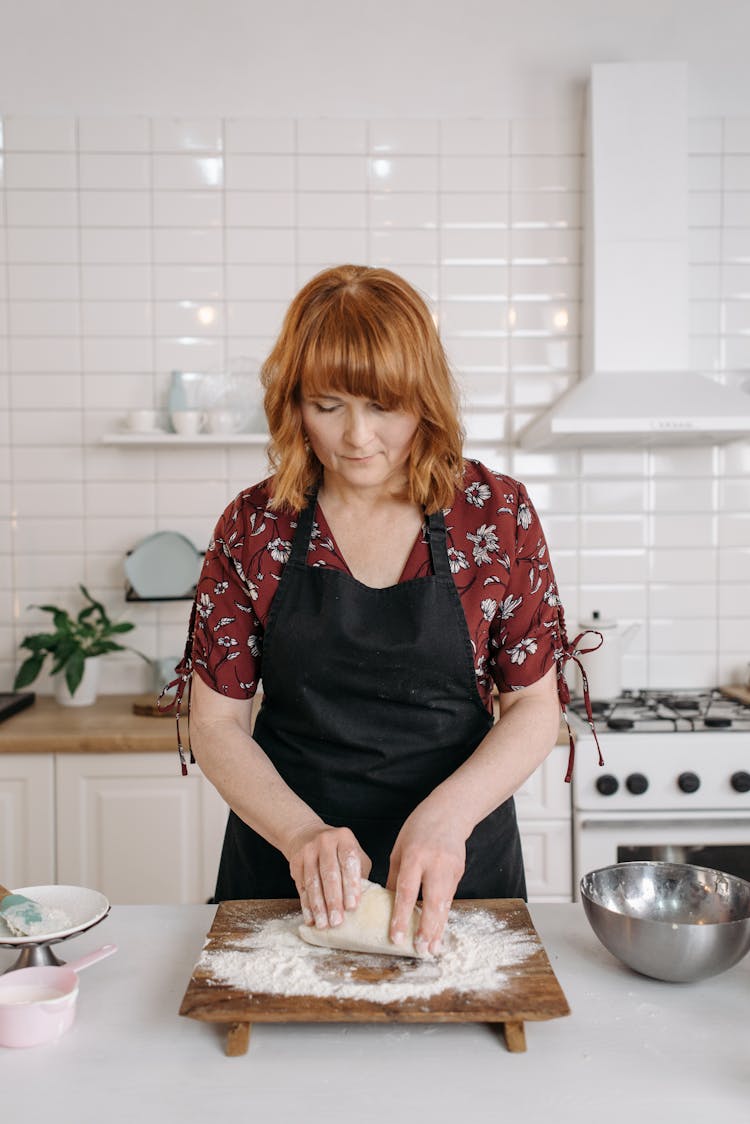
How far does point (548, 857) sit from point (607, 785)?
246 millimetres

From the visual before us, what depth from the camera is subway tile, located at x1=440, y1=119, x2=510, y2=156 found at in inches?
116

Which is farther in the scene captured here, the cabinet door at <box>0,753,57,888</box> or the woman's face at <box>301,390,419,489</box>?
the cabinet door at <box>0,753,57,888</box>

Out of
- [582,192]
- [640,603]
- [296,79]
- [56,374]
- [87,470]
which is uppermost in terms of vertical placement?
[296,79]

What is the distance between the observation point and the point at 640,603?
3.05 m

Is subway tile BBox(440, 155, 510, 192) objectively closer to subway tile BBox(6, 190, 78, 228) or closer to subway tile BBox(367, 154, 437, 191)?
subway tile BBox(367, 154, 437, 191)

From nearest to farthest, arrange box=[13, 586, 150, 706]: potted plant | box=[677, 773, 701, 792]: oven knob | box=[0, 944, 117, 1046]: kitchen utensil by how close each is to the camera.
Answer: box=[0, 944, 117, 1046]: kitchen utensil < box=[677, 773, 701, 792]: oven knob < box=[13, 586, 150, 706]: potted plant

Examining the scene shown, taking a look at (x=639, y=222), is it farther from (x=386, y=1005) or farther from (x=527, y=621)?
(x=386, y=1005)

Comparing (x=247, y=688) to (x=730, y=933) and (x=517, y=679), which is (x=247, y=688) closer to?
(x=517, y=679)

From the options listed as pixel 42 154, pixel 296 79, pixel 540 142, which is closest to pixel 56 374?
pixel 42 154

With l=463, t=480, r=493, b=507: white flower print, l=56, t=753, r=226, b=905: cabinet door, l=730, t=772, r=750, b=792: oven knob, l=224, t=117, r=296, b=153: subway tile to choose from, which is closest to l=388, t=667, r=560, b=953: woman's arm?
l=463, t=480, r=493, b=507: white flower print

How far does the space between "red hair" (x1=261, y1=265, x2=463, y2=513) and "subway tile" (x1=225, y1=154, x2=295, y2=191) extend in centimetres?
167

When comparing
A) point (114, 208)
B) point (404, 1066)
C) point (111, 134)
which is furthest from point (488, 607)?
point (111, 134)

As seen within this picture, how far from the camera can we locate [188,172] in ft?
9.62

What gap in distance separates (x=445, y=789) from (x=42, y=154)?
238 cm
